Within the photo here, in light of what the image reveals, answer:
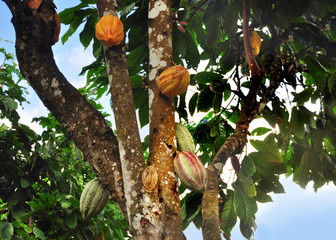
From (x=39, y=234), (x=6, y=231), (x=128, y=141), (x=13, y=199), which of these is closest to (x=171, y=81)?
(x=128, y=141)

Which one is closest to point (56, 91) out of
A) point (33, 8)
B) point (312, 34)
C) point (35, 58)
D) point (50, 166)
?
point (35, 58)

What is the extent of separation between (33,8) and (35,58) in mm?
283

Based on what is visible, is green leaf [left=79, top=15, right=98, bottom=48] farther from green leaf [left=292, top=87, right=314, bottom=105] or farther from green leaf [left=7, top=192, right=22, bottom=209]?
green leaf [left=7, top=192, right=22, bottom=209]

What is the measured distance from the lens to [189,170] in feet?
4.83

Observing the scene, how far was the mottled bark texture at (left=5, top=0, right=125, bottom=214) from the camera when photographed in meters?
1.66

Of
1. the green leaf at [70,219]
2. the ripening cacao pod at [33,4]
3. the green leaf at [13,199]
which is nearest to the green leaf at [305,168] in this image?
the ripening cacao pod at [33,4]

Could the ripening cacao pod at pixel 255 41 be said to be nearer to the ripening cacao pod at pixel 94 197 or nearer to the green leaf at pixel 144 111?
the green leaf at pixel 144 111

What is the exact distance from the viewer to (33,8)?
80.5 inches

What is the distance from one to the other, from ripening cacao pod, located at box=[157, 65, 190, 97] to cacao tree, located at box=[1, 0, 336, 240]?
0.04 meters

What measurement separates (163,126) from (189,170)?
21cm

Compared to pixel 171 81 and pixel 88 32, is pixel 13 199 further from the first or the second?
pixel 171 81

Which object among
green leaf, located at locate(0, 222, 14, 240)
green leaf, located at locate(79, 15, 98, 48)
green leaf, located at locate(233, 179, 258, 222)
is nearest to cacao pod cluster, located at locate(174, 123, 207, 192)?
green leaf, located at locate(233, 179, 258, 222)

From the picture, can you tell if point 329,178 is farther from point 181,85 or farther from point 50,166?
point 50,166

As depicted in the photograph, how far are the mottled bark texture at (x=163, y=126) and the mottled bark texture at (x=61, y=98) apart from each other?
0.22 meters
